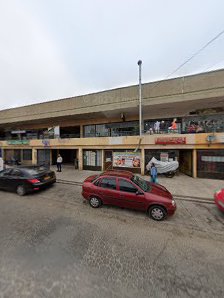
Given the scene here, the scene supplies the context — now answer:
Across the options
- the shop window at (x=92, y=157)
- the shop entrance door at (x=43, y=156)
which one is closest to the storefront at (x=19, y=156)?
the shop entrance door at (x=43, y=156)

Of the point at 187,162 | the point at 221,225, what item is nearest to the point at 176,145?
the point at 187,162

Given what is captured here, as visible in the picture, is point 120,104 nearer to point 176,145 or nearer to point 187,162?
point 176,145

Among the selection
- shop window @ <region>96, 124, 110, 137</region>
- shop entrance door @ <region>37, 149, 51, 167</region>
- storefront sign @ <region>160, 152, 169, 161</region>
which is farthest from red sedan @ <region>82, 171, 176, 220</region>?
shop entrance door @ <region>37, 149, 51, 167</region>

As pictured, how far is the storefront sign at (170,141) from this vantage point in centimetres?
1150

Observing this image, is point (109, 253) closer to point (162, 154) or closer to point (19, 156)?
point (162, 154)

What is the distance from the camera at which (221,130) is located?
11641 mm

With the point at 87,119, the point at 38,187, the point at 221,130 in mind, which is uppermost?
the point at 87,119

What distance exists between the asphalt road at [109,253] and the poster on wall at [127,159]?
284 inches

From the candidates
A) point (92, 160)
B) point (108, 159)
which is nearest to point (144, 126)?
point (108, 159)

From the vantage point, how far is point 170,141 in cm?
1173

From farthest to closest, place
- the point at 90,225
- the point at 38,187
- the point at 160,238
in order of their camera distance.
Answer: the point at 38,187
the point at 90,225
the point at 160,238

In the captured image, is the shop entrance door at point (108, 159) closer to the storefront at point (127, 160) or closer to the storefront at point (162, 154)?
the storefront at point (127, 160)

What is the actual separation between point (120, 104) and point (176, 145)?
22.6ft

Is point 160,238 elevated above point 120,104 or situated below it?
below
